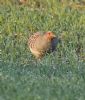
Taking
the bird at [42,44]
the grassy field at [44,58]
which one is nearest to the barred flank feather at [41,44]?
the bird at [42,44]

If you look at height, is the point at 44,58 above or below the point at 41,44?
below

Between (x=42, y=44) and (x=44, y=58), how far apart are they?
0.48 metres

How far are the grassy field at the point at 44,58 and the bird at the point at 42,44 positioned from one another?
0.15 metres

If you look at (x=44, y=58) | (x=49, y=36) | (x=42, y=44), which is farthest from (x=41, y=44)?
(x=44, y=58)

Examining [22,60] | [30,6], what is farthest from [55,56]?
[30,6]

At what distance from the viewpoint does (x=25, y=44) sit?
37.3 ft

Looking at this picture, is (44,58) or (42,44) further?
(42,44)

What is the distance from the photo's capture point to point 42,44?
1043 centimetres

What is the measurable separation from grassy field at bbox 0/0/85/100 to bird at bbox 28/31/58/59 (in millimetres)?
147

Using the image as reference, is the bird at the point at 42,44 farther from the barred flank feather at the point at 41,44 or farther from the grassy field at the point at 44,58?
the grassy field at the point at 44,58

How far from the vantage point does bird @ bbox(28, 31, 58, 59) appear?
10.3 metres

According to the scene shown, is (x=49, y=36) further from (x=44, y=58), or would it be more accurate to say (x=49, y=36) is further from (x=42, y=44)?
(x=44, y=58)

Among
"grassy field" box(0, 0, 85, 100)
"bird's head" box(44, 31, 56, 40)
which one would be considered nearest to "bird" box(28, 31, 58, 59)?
Answer: "bird's head" box(44, 31, 56, 40)

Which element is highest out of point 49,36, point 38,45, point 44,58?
point 49,36
